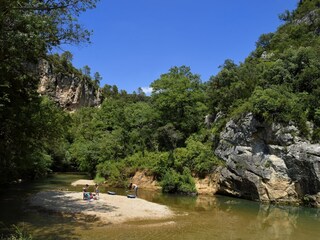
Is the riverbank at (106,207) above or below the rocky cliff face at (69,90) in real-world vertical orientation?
below

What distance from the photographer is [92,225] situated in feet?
71.0

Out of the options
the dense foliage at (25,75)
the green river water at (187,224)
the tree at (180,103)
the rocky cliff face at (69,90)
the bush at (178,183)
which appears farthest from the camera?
the rocky cliff face at (69,90)

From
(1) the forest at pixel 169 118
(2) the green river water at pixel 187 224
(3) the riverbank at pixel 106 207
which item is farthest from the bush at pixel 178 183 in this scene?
(3) the riverbank at pixel 106 207

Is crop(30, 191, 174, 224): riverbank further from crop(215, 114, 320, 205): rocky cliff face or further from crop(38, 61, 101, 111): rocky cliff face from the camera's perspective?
crop(38, 61, 101, 111): rocky cliff face

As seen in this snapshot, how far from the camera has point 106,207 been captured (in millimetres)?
27047

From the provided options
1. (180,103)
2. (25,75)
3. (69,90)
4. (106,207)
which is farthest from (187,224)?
(69,90)

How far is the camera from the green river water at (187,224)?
2011 cm

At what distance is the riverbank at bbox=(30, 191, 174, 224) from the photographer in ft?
80.2

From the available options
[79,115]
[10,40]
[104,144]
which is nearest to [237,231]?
[10,40]

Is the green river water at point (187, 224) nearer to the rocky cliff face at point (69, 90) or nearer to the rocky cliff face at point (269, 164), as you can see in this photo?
the rocky cliff face at point (269, 164)

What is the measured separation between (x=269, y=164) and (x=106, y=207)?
19876 millimetres

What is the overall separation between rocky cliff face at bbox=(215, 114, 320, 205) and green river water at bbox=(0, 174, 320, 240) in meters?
3.10

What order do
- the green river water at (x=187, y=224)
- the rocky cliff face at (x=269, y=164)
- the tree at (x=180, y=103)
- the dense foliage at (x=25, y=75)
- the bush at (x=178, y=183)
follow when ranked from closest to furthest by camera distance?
the dense foliage at (x=25, y=75) < the green river water at (x=187, y=224) < the rocky cliff face at (x=269, y=164) < the bush at (x=178, y=183) < the tree at (x=180, y=103)

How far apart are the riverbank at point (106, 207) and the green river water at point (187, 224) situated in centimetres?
92
